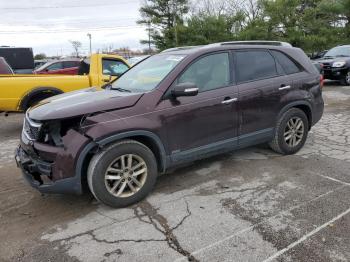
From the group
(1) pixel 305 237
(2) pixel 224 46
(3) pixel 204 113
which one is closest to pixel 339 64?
(2) pixel 224 46

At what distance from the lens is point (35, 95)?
7836mm

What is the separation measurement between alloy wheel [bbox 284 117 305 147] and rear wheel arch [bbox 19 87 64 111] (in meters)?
4.98

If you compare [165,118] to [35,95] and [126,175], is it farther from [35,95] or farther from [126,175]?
[35,95]

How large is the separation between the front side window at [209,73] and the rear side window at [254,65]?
0.69ft

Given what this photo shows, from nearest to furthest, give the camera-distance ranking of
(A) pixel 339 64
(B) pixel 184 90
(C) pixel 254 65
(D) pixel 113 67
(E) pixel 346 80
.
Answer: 1. (B) pixel 184 90
2. (C) pixel 254 65
3. (D) pixel 113 67
4. (A) pixel 339 64
5. (E) pixel 346 80

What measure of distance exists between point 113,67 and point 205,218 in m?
5.98

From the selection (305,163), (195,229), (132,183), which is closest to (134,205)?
(132,183)

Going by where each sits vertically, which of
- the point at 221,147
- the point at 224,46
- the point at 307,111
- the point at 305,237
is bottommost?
the point at 305,237

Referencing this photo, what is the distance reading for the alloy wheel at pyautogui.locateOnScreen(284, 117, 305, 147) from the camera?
555 centimetres

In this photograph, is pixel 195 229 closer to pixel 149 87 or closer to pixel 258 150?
pixel 149 87

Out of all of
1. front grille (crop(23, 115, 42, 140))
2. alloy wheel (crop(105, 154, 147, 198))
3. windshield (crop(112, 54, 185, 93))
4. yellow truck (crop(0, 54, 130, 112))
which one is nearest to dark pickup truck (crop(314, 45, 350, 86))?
yellow truck (crop(0, 54, 130, 112))

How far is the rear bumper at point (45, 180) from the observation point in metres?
3.74

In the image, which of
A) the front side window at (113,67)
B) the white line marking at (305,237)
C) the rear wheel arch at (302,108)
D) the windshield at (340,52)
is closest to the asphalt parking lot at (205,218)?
the white line marking at (305,237)

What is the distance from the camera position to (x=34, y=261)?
3107 mm
